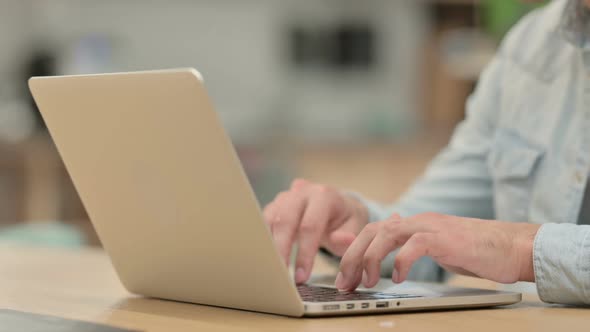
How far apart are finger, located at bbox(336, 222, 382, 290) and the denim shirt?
0.31 metres

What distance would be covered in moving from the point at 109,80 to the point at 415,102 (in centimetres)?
517

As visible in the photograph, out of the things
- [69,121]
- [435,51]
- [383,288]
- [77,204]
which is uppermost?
[69,121]

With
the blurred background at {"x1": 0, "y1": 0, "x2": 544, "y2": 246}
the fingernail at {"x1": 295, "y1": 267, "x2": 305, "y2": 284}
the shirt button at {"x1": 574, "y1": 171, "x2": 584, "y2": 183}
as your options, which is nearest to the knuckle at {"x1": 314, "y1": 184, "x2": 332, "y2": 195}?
the fingernail at {"x1": 295, "y1": 267, "x2": 305, "y2": 284}

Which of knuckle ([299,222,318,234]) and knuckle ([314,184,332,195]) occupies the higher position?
knuckle ([314,184,332,195])

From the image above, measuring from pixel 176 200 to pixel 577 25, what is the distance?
2.23ft

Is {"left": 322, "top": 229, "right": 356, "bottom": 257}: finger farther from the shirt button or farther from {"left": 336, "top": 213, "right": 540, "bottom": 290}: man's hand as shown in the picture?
the shirt button

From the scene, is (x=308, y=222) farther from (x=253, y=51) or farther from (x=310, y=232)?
(x=253, y=51)

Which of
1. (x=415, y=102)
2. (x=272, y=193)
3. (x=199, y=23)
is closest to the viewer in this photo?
(x=272, y=193)

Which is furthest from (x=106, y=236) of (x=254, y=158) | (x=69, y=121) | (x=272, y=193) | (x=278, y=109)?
(x=278, y=109)

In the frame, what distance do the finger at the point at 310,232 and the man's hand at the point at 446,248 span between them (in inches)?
3.9

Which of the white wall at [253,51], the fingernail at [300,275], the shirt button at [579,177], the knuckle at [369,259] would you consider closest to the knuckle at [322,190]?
the fingernail at [300,275]

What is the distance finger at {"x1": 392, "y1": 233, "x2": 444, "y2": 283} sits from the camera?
873 mm

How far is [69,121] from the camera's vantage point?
0.87 m

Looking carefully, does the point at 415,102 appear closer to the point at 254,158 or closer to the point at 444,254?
the point at 254,158
